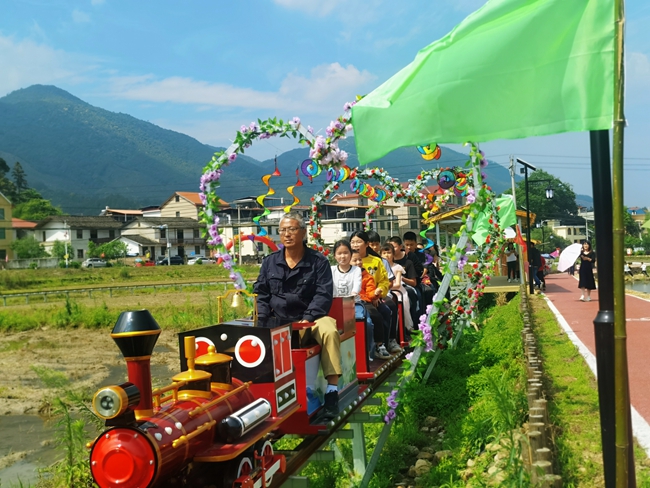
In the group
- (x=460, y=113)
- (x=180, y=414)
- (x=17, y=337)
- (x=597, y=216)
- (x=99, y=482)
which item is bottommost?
(x=17, y=337)

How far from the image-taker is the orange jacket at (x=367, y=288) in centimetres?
931

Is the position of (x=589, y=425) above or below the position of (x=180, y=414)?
below

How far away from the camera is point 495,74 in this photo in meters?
3.31

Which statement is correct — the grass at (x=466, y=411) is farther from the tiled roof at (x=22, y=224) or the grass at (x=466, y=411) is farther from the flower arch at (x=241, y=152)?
the tiled roof at (x=22, y=224)

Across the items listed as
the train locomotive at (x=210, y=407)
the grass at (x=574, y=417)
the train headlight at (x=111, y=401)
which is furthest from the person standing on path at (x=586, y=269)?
the train headlight at (x=111, y=401)

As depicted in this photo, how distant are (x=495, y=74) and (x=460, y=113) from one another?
26 cm

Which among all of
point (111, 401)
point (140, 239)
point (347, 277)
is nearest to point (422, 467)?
point (347, 277)

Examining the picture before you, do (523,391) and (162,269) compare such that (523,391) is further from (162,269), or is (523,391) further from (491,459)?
(162,269)

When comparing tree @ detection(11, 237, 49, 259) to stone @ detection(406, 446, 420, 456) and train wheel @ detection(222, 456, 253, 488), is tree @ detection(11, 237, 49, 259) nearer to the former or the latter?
stone @ detection(406, 446, 420, 456)

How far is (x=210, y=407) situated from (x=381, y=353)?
5348mm

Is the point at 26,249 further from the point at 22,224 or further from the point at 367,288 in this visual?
the point at 367,288

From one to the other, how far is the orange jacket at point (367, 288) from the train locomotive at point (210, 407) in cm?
288

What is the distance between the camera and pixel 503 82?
10.8 ft

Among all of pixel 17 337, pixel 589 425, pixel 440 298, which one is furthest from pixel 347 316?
pixel 17 337
